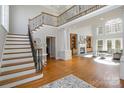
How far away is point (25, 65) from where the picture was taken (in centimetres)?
335

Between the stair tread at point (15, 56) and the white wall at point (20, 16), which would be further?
the white wall at point (20, 16)

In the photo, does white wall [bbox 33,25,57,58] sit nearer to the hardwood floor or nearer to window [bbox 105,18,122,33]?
the hardwood floor

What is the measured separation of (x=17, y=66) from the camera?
3.15 meters

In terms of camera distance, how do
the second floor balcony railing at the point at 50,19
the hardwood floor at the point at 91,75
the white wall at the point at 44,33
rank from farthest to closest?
1. the white wall at the point at 44,33
2. the second floor balcony railing at the point at 50,19
3. the hardwood floor at the point at 91,75

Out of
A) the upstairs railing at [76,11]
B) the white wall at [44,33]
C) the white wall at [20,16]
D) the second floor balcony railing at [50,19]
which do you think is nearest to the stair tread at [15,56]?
the white wall at [44,33]

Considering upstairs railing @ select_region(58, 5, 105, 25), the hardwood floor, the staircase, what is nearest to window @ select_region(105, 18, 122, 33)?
upstairs railing @ select_region(58, 5, 105, 25)

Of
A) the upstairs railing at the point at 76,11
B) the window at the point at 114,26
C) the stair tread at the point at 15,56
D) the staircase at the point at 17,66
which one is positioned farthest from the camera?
the window at the point at 114,26

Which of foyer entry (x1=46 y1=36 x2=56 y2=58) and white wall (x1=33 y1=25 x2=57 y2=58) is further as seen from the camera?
foyer entry (x1=46 y1=36 x2=56 y2=58)

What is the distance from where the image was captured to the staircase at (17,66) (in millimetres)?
2645

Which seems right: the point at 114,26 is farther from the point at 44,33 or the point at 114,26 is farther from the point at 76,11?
the point at 44,33

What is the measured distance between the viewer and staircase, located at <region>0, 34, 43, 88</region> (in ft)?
8.68

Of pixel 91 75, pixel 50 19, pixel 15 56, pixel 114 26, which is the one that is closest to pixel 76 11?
pixel 50 19

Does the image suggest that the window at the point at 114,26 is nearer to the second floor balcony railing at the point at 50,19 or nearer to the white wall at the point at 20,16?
the second floor balcony railing at the point at 50,19
